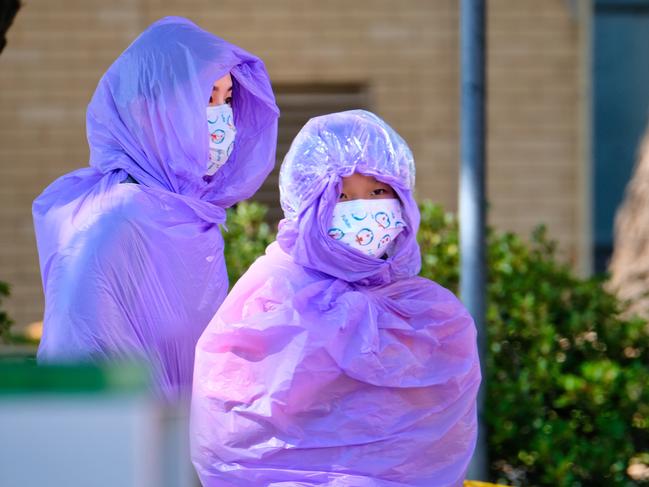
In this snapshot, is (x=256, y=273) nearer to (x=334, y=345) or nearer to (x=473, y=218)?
(x=334, y=345)

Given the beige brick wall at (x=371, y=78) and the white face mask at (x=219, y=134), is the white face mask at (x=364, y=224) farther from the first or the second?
the beige brick wall at (x=371, y=78)

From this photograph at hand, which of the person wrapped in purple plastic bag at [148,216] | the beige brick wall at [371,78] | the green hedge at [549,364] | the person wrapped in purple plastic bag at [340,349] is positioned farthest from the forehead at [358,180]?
the beige brick wall at [371,78]

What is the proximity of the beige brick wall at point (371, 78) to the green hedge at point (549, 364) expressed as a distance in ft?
9.12

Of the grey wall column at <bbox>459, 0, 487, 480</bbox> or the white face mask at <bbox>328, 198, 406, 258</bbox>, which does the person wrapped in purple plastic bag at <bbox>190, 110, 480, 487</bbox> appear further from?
the grey wall column at <bbox>459, 0, 487, 480</bbox>

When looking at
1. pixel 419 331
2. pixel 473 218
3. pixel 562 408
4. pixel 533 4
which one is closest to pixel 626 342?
pixel 562 408

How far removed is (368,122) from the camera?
8.71 feet

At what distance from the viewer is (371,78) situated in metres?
7.75

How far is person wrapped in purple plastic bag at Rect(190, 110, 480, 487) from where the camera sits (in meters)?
2.45

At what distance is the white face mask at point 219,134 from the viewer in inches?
117

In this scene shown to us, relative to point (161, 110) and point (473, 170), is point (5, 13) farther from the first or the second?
point (473, 170)

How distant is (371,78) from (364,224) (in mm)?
5244

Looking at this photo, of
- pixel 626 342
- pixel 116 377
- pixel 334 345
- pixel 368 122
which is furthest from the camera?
pixel 626 342

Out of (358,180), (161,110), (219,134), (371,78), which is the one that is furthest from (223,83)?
(371,78)

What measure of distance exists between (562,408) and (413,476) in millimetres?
2032
